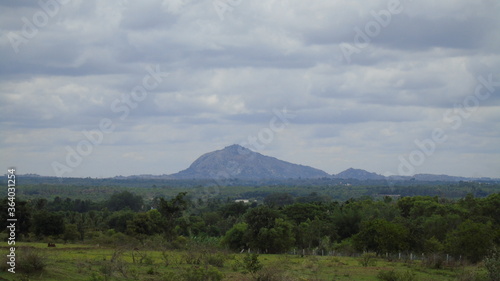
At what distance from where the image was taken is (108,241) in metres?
63.7

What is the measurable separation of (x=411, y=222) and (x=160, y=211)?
3163 cm

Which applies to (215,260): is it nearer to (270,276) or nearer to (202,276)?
(202,276)

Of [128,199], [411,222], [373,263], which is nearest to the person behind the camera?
[373,263]

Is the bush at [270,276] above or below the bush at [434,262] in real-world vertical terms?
above

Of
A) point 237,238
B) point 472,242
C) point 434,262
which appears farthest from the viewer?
point 237,238

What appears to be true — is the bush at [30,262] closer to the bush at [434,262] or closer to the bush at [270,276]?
the bush at [270,276]

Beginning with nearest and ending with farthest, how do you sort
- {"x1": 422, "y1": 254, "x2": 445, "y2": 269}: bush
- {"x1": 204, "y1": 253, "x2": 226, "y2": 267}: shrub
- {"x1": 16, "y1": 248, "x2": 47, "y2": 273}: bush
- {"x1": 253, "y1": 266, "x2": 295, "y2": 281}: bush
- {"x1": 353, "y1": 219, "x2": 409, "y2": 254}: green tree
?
{"x1": 16, "y1": 248, "x2": 47, "y2": 273}: bush, {"x1": 253, "y1": 266, "x2": 295, "y2": 281}: bush, {"x1": 204, "y1": 253, "x2": 226, "y2": 267}: shrub, {"x1": 422, "y1": 254, "x2": 445, "y2": 269}: bush, {"x1": 353, "y1": 219, "x2": 409, "y2": 254}: green tree

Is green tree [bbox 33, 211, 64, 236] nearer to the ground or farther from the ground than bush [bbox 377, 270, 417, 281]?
farther from the ground

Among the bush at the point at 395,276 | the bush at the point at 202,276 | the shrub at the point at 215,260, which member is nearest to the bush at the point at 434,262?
the bush at the point at 395,276

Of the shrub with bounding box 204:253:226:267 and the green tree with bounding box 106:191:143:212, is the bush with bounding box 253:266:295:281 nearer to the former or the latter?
the shrub with bounding box 204:253:226:267

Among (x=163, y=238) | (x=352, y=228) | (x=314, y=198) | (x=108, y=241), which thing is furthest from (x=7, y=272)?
(x=314, y=198)

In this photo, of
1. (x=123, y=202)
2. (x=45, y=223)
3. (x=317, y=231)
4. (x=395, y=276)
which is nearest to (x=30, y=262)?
(x=395, y=276)

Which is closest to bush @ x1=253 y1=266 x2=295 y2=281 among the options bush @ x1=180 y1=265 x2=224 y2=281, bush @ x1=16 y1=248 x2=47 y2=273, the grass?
the grass

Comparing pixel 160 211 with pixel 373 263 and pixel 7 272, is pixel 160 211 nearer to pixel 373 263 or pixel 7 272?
pixel 373 263
